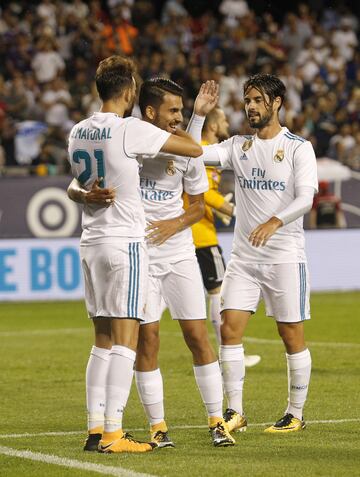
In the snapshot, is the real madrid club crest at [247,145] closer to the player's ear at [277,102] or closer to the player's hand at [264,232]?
the player's ear at [277,102]

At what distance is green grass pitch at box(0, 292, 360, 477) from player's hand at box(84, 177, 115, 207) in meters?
1.40

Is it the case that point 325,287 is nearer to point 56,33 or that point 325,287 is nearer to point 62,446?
point 56,33

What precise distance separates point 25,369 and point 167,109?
490 cm

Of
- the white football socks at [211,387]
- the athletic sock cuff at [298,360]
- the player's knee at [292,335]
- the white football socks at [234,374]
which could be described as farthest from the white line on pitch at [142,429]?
the white football socks at [211,387]

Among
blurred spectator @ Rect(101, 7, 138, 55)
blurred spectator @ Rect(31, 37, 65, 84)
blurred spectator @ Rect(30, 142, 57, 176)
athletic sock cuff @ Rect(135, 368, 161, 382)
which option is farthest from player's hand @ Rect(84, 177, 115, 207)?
blurred spectator @ Rect(101, 7, 138, 55)

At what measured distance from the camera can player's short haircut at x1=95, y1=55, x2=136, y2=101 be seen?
6.52 meters

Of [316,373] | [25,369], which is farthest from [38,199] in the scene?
[316,373]

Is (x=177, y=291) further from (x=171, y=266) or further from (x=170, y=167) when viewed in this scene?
(x=170, y=167)

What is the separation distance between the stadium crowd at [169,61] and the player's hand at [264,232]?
12.1 m

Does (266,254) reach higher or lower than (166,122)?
lower

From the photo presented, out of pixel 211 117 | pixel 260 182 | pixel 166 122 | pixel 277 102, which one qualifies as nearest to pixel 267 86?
pixel 277 102

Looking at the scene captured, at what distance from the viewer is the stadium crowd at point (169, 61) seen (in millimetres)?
20484

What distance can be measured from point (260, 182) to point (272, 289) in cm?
70

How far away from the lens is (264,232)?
23.2 feet
